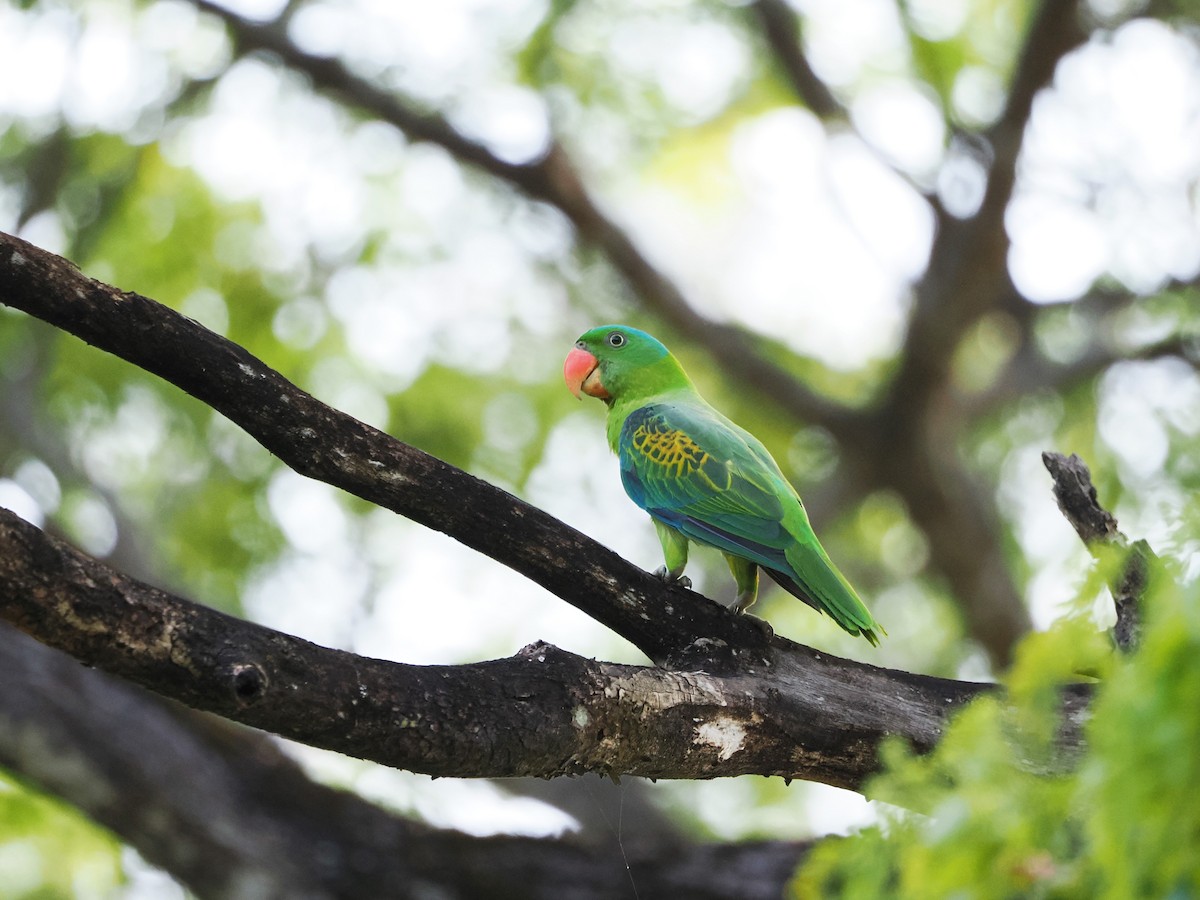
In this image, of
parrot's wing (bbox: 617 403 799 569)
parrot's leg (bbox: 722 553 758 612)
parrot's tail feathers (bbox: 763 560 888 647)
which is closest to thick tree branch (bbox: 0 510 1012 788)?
parrot's tail feathers (bbox: 763 560 888 647)

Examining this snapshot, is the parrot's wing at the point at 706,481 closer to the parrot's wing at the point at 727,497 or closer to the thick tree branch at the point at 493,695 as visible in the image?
the parrot's wing at the point at 727,497

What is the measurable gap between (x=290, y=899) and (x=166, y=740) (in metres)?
0.90

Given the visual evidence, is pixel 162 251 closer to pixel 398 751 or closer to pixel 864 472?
pixel 864 472

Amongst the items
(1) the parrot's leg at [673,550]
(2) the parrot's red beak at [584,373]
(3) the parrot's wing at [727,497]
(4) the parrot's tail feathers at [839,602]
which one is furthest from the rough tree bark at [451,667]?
(2) the parrot's red beak at [584,373]

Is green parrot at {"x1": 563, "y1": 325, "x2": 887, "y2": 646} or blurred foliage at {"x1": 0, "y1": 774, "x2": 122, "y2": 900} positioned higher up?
green parrot at {"x1": 563, "y1": 325, "x2": 887, "y2": 646}

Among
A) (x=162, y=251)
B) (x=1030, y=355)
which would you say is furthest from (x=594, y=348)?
(x=1030, y=355)

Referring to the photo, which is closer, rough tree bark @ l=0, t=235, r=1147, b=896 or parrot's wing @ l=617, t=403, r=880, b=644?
rough tree bark @ l=0, t=235, r=1147, b=896

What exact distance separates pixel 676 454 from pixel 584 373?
106 cm

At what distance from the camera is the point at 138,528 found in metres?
7.00

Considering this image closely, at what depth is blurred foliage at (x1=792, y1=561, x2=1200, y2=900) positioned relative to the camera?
3.61ft

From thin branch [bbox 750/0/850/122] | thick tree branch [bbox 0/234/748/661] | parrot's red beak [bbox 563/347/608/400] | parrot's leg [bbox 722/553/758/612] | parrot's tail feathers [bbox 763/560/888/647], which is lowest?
thick tree branch [bbox 0/234/748/661]

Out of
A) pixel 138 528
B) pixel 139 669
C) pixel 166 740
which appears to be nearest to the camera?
pixel 139 669

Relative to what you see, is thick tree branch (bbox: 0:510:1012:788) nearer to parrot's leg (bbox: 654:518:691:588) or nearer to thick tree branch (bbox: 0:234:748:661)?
thick tree branch (bbox: 0:234:748:661)

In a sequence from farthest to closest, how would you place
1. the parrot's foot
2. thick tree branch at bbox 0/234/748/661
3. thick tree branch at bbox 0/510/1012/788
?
the parrot's foot
thick tree branch at bbox 0/234/748/661
thick tree branch at bbox 0/510/1012/788
